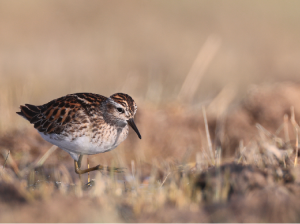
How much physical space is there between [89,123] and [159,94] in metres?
4.12

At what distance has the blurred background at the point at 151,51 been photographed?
33.9 feet

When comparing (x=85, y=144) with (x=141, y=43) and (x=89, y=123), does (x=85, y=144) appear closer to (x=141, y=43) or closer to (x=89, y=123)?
(x=89, y=123)

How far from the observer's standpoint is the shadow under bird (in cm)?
614

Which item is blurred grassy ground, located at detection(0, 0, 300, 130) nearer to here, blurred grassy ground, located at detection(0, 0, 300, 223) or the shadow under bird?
blurred grassy ground, located at detection(0, 0, 300, 223)

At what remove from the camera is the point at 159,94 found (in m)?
10.2

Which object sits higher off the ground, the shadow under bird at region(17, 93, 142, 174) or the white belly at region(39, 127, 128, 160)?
the shadow under bird at region(17, 93, 142, 174)

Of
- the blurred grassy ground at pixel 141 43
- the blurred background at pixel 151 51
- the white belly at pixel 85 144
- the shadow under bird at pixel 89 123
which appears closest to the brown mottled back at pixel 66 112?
the shadow under bird at pixel 89 123

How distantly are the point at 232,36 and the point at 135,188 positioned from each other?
66.5 feet

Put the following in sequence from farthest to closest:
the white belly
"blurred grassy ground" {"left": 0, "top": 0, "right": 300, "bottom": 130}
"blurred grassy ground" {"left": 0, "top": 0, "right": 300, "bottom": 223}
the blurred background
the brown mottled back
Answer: "blurred grassy ground" {"left": 0, "top": 0, "right": 300, "bottom": 130}
the blurred background
the brown mottled back
the white belly
"blurred grassy ground" {"left": 0, "top": 0, "right": 300, "bottom": 223}

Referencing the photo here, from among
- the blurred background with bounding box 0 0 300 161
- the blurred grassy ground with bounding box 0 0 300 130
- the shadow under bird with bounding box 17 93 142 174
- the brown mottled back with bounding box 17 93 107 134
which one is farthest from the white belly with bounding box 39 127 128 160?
the blurred grassy ground with bounding box 0 0 300 130

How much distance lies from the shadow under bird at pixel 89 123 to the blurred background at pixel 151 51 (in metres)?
2.80

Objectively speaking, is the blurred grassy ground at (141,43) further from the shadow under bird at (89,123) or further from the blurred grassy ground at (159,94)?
the shadow under bird at (89,123)

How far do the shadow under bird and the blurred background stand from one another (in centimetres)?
280

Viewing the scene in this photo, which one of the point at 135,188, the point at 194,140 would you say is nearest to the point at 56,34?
the point at 194,140
